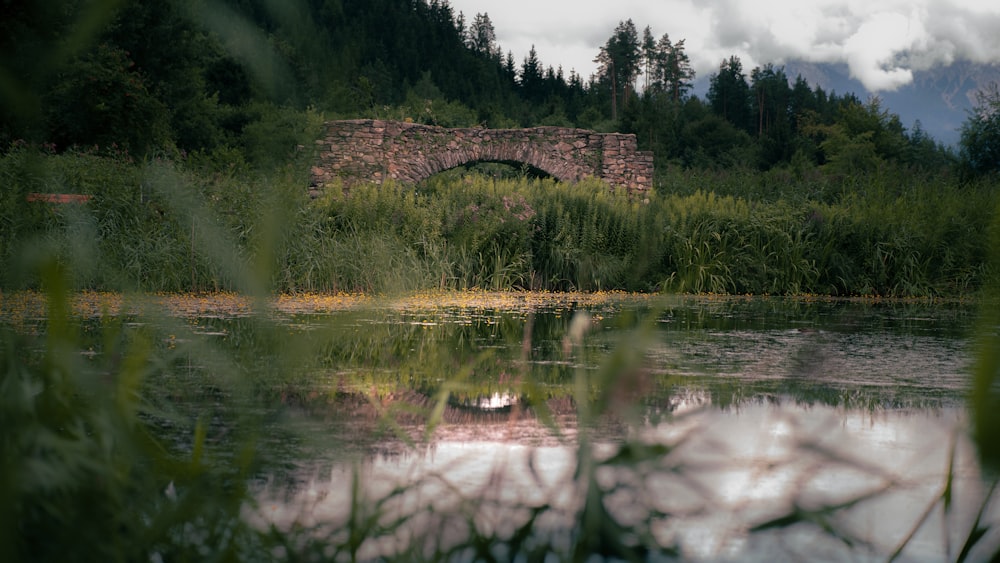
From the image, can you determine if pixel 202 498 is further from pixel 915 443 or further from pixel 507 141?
pixel 507 141

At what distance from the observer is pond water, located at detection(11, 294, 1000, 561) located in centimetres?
125

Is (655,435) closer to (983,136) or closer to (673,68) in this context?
(983,136)

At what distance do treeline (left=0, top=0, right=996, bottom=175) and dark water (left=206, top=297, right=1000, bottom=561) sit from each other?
1.52ft

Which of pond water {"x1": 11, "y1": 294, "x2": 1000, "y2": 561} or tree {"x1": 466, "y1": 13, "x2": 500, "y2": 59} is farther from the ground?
tree {"x1": 466, "y1": 13, "x2": 500, "y2": 59}

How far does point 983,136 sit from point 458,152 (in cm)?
1030

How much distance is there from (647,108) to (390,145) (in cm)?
2327

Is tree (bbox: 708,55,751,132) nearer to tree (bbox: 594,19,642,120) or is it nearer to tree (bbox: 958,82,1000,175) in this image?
tree (bbox: 594,19,642,120)

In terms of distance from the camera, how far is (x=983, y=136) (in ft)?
57.7

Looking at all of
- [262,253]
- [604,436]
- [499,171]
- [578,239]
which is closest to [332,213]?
[578,239]

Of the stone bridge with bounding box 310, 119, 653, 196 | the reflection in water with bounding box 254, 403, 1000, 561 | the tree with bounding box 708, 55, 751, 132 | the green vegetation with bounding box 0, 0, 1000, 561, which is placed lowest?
the reflection in water with bounding box 254, 403, 1000, 561

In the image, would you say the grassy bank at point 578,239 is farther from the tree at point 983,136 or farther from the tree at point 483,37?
the tree at point 483,37

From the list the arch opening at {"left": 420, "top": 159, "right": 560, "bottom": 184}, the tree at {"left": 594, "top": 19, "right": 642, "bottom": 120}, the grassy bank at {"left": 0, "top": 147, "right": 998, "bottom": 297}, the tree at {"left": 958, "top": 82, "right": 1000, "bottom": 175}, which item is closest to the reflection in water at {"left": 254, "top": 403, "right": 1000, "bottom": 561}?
the grassy bank at {"left": 0, "top": 147, "right": 998, "bottom": 297}

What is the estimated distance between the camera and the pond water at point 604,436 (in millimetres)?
1245

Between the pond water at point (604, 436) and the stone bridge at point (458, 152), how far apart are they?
1190 cm
